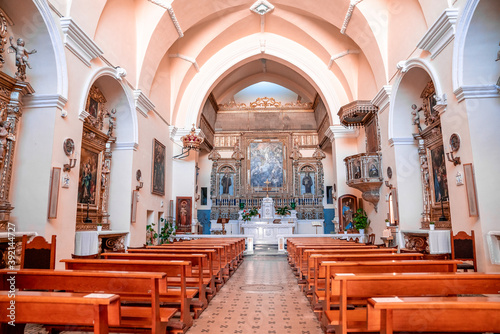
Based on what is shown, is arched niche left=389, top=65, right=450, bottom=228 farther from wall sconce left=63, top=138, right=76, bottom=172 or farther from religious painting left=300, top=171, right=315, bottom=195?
religious painting left=300, top=171, right=315, bottom=195

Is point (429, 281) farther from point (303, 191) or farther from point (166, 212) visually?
point (303, 191)

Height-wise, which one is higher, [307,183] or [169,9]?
[169,9]

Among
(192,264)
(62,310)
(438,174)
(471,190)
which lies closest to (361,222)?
(438,174)

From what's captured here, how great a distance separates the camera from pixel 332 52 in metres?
14.3

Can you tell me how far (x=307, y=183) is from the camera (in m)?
19.9

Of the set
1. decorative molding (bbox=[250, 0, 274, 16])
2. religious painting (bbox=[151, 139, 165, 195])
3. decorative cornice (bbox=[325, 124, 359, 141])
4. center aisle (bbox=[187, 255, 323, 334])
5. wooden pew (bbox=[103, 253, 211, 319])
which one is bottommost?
center aisle (bbox=[187, 255, 323, 334])

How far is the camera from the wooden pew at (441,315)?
2049mm

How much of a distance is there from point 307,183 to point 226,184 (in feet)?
15.5

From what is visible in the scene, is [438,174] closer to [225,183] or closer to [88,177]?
[88,177]

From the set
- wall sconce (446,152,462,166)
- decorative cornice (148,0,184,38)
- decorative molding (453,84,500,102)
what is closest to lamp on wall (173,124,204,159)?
decorative cornice (148,0,184,38)

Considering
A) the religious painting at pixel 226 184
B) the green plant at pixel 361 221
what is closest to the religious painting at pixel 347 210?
the green plant at pixel 361 221

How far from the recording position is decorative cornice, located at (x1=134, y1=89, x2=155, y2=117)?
11.0 metres

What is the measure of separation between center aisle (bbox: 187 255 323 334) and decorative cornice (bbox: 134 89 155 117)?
6512mm

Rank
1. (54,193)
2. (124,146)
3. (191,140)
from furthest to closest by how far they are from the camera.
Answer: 1. (191,140)
2. (124,146)
3. (54,193)
